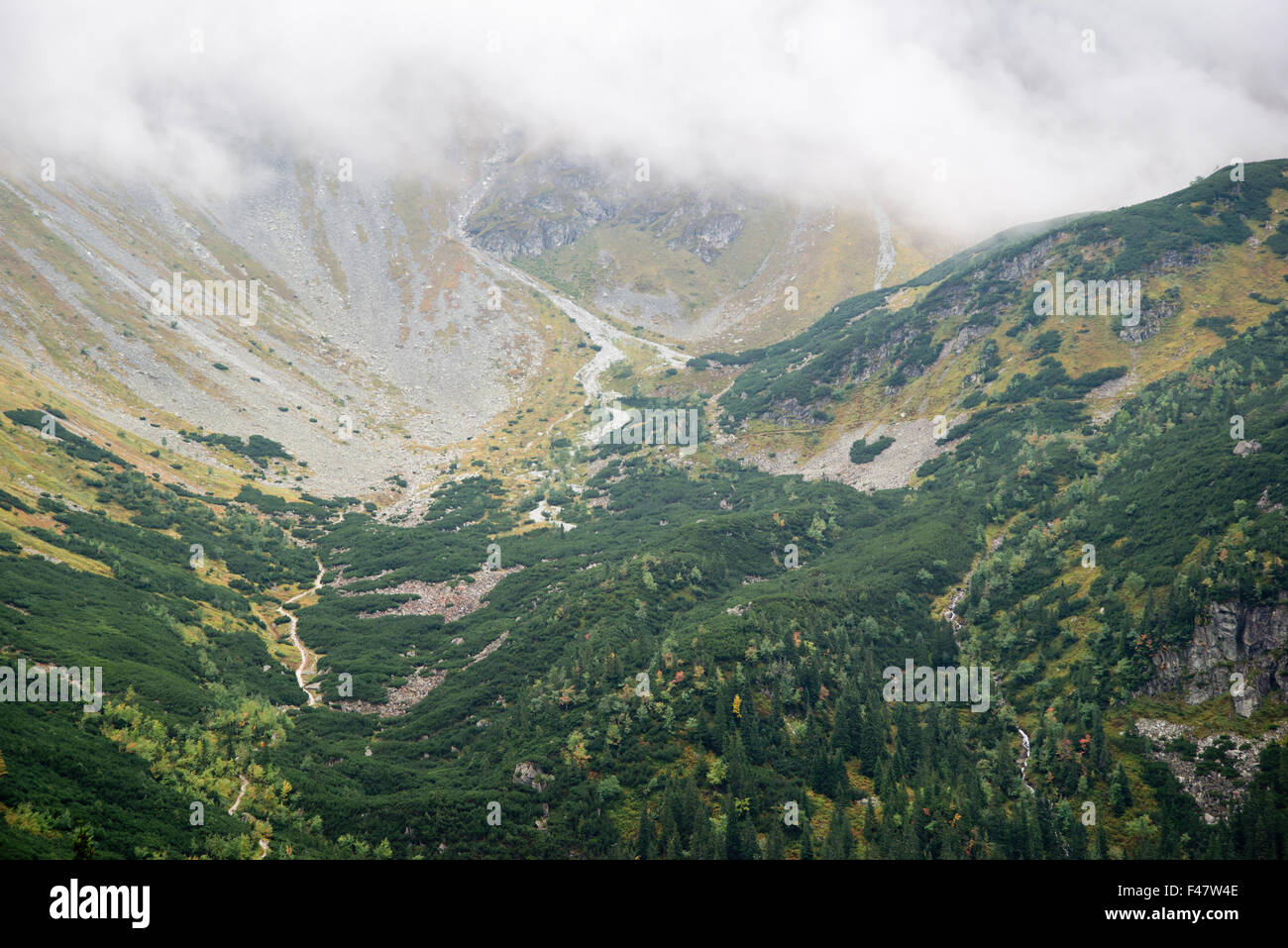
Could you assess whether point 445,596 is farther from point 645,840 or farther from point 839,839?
point 839,839

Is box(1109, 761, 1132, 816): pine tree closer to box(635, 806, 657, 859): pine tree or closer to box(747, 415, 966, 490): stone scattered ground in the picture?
box(635, 806, 657, 859): pine tree

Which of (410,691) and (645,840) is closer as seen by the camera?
(645,840)

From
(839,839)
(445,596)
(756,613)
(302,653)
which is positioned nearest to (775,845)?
(839,839)

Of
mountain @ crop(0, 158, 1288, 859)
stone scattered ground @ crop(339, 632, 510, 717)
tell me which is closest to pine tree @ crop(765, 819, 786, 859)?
mountain @ crop(0, 158, 1288, 859)

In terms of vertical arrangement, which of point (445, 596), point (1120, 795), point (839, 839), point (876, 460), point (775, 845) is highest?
point (876, 460)

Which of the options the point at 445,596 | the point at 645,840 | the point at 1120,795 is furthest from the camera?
the point at 445,596

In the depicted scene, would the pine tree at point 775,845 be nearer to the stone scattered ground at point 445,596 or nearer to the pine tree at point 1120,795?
the pine tree at point 1120,795

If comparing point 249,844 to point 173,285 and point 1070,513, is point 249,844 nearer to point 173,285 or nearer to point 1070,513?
point 1070,513
